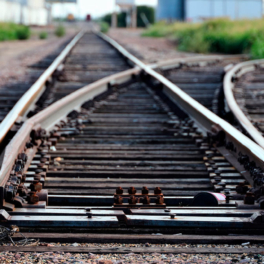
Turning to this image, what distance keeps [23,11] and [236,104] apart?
4226 cm

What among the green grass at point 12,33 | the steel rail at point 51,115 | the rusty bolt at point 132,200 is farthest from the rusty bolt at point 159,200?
the green grass at point 12,33

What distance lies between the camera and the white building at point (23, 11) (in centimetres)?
3712

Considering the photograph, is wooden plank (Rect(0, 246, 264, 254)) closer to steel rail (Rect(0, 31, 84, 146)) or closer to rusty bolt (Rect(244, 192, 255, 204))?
rusty bolt (Rect(244, 192, 255, 204))

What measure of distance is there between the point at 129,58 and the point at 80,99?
447 cm

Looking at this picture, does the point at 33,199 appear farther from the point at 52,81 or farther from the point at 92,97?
the point at 52,81

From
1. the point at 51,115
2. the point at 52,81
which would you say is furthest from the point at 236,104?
the point at 52,81

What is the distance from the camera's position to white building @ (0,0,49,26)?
3712 cm

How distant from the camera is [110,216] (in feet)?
8.99

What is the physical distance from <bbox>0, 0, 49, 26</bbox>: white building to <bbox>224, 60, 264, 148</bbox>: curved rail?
27755 mm

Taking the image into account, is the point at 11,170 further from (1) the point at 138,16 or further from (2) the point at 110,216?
(1) the point at 138,16

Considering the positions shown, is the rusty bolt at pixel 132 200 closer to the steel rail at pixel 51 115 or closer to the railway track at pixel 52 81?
the steel rail at pixel 51 115

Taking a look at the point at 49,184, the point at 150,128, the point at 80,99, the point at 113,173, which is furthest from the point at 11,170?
the point at 80,99

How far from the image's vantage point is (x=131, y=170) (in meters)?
3.86

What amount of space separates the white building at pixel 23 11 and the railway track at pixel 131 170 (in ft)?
102
